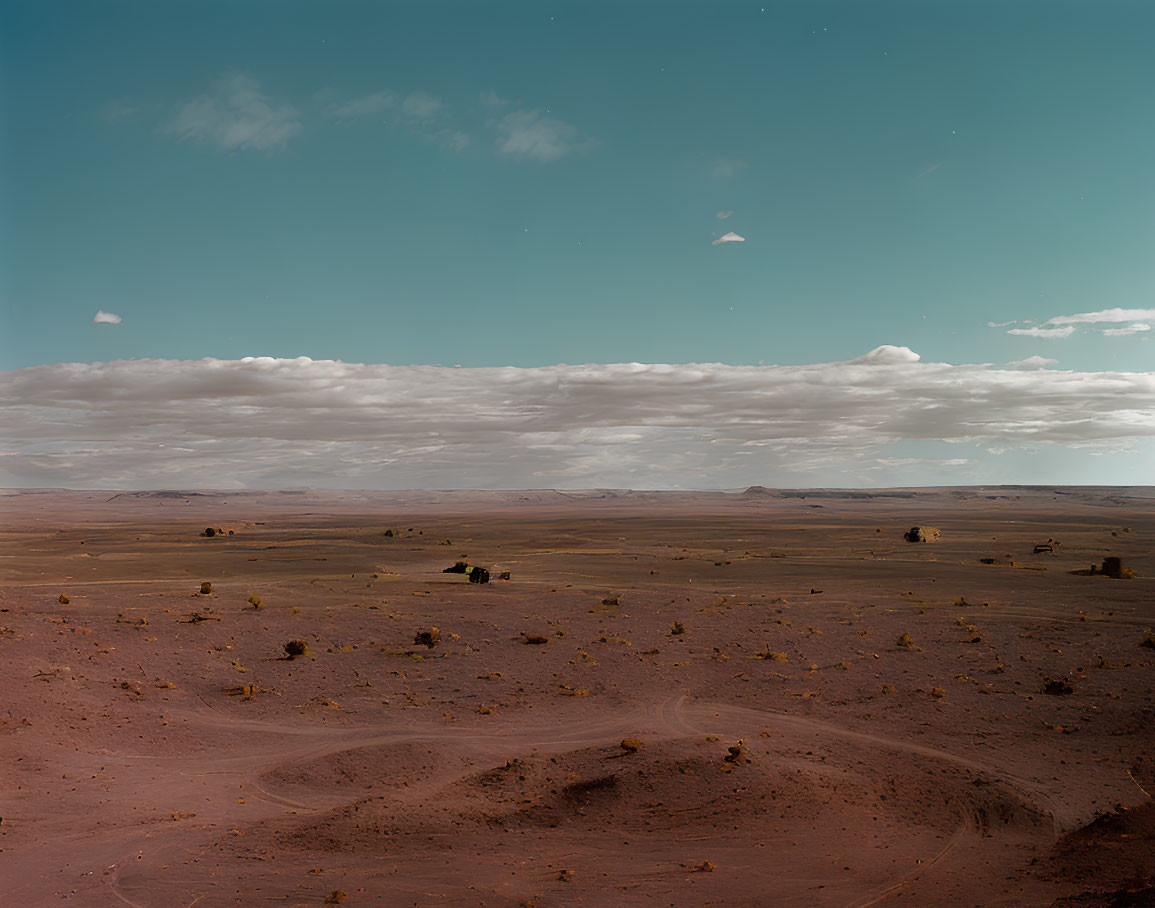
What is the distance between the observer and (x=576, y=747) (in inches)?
969

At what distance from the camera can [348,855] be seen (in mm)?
17469

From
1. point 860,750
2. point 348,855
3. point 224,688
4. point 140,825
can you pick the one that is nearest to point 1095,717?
point 860,750

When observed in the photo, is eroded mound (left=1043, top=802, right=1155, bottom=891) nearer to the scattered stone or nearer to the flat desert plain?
the flat desert plain

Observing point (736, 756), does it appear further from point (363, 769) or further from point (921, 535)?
point (921, 535)

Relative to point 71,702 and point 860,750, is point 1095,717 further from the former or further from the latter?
point 71,702

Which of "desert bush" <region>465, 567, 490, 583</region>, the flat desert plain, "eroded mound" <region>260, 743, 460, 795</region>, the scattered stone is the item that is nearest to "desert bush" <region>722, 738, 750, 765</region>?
the flat desert plain

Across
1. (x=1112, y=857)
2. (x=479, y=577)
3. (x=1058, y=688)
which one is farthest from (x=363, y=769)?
(x=479, y=577)

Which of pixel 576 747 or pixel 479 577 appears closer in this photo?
pixel 576 747

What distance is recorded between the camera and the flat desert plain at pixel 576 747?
1658cm

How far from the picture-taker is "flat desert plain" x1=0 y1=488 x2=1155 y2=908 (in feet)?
54.4

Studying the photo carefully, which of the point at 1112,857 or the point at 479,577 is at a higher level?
the point at 479,577

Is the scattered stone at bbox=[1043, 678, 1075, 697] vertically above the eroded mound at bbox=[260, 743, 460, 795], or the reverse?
the scattered stone at bbox=[1043, 678, 1075, 697]

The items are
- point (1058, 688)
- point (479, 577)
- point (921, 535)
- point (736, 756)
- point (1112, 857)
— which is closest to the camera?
point (1112, 857)

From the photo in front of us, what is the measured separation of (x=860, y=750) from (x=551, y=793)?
35.5 ft
